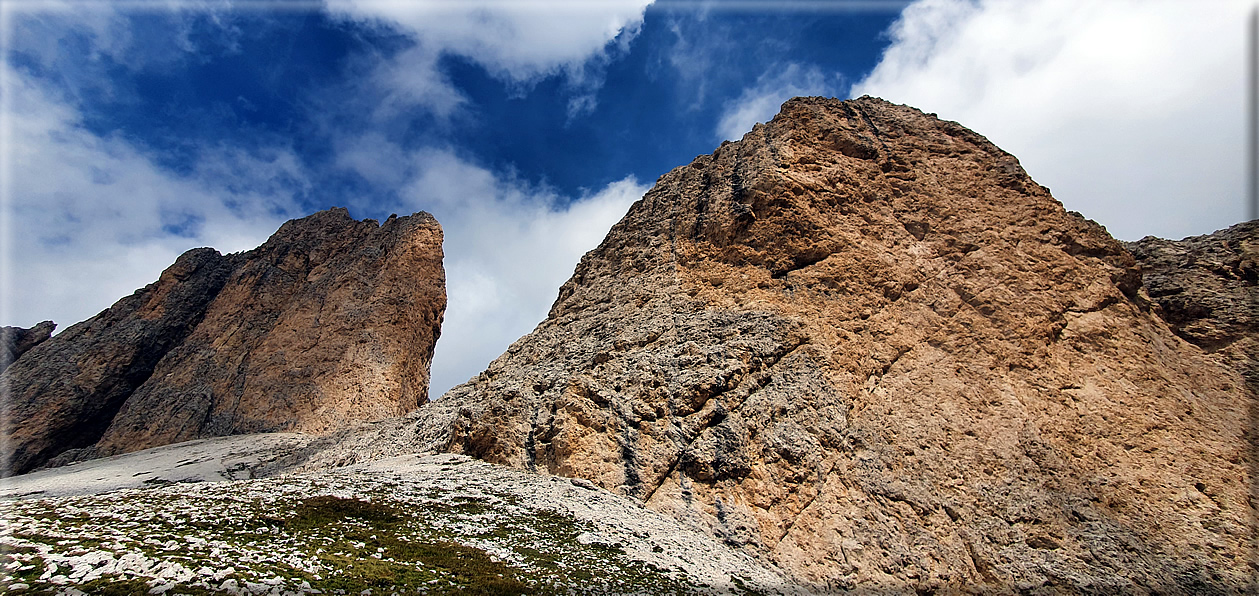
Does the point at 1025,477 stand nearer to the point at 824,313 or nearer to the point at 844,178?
the point at 824,313

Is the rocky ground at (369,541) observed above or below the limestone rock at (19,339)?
below

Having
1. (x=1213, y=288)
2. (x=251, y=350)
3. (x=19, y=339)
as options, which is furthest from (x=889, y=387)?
(x=19, y=339)

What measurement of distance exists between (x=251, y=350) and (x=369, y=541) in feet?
145

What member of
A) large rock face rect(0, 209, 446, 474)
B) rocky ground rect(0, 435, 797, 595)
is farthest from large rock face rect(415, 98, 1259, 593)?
large rock face rect(0, 209, 446, 474)

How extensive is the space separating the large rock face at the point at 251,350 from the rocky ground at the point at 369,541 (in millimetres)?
27962

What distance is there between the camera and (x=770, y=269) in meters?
27.0

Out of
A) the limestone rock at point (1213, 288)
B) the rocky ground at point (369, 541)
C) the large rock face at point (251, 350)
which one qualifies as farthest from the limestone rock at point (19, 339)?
the limestone rock at point (1213, 288)

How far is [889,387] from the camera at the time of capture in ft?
73.6

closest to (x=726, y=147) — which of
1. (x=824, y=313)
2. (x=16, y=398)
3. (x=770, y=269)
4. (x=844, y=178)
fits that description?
(x=844, y=178)

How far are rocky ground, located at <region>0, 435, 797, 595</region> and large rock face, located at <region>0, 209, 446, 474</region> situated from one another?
28.0m

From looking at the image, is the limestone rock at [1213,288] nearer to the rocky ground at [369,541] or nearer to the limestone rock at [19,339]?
the rocky ground at [369,541]

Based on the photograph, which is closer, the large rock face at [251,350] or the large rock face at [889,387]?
the large rock face at [889,387]

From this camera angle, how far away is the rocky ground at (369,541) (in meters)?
11.3

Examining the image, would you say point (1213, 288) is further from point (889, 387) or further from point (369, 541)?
point (369, 541)
